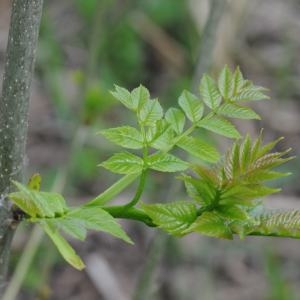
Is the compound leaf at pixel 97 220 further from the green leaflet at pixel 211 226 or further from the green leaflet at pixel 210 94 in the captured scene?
the green leaflet at pixel 210 94

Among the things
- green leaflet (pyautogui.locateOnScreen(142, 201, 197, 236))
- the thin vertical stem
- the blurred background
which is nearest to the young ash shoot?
green leaflet (pyautogui.locateOnScreen(142, 201, 197, 236))

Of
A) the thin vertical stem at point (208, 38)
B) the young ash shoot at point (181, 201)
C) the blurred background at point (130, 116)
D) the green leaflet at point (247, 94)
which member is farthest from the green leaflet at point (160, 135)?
the blurred background at point (130, 116)

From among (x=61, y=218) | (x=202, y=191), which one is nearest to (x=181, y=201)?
(x=202, y=191)

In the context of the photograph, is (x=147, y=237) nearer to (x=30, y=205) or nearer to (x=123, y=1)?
(x=123, y=1)

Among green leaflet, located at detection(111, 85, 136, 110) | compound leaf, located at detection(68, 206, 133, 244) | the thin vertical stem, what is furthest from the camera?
the thin vertical stem

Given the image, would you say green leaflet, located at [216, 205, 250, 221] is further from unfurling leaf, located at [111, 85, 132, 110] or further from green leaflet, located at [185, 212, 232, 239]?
unfurling leaf, located at [111, 85, 132, 110]

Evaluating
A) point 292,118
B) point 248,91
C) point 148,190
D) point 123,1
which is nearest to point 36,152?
point 148,190
